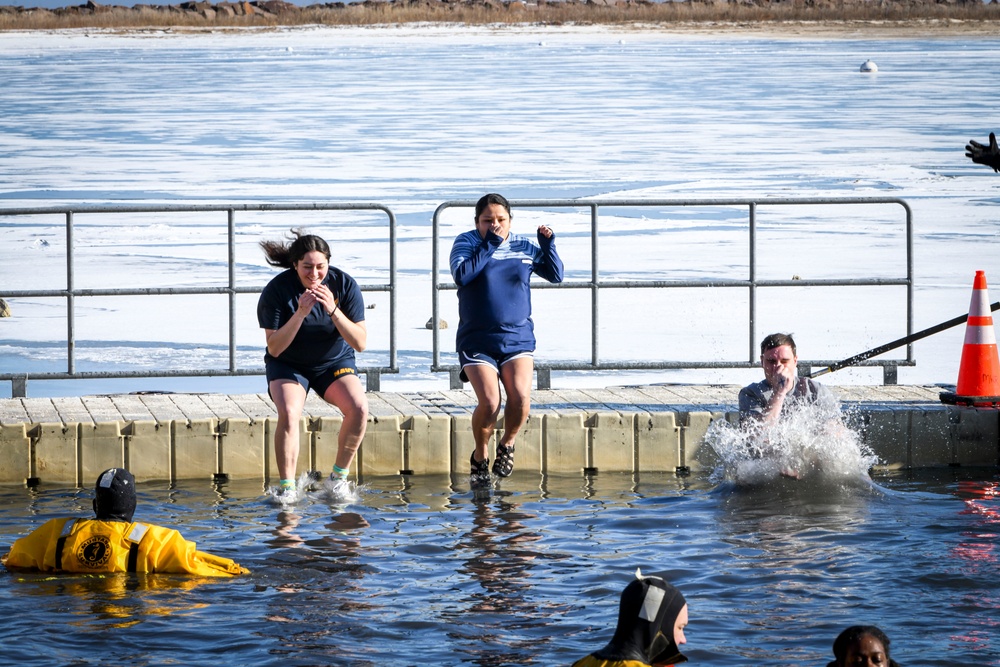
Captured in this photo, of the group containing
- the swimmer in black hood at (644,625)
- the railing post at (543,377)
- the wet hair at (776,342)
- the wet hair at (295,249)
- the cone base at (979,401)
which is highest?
the wet hair at (295,249)

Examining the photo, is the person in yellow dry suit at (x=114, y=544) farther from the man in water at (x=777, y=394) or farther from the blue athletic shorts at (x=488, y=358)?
the man in water at (x=777, y=394)

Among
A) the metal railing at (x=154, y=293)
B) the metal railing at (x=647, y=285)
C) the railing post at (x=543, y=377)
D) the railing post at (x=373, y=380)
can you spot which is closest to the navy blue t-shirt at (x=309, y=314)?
the metal railing at (x=154, y=293)

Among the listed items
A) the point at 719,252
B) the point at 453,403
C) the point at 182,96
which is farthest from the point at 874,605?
the point at 182,96

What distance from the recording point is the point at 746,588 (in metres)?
6.53

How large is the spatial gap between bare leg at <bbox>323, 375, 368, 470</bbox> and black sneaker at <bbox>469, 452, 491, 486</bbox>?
0.74 meters

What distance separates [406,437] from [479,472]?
2.02 feet

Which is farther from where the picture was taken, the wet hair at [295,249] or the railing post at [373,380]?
the railing post at [373,380]

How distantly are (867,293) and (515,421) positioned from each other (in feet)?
24.5

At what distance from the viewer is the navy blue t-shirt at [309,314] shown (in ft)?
25.8

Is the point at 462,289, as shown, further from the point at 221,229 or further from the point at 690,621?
the point at 221,229

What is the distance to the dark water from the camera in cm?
572

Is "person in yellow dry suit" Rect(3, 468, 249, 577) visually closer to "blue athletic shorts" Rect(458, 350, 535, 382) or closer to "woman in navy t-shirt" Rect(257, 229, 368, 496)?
"woman in navy t-shirt" Rect(257, 229, 368, 496)

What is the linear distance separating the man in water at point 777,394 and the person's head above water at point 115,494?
3.38 m

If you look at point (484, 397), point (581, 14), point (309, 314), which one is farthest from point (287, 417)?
point (581, 14)
